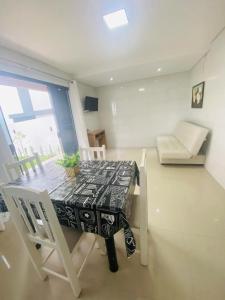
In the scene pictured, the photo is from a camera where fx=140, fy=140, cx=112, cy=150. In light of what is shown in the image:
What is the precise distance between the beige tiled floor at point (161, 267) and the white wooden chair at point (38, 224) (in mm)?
172

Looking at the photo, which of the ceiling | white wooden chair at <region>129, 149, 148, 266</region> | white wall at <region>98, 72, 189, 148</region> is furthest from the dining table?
white wall at <region>98, 72, 189, 148</region>

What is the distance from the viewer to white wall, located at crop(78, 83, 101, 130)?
4.32 metres

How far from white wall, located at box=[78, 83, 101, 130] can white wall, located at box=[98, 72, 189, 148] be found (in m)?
0.23

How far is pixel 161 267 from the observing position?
50.2 inches

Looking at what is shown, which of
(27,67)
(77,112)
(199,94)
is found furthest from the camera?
(77,112)

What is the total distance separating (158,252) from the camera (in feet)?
4.62

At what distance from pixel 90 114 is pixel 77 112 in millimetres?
1086

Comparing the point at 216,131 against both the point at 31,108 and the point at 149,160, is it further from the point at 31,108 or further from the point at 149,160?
the point at 31,108

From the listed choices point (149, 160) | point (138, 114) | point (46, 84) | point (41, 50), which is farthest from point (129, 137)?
point (41, 50)

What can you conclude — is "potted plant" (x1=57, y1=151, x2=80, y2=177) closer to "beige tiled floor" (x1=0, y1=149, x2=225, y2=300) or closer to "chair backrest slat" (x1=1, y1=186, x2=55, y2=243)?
"chair backrest slat" (x1=1, y1=186, x2=55, y2=243)

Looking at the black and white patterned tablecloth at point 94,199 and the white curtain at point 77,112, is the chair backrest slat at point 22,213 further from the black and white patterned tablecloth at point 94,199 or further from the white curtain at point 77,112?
the white curtain at point 77,112

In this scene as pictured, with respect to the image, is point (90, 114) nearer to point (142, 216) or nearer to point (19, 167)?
point (19, 167)

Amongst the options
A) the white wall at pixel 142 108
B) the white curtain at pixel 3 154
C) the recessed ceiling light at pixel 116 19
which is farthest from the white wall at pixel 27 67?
the white wall at pixel 142 108

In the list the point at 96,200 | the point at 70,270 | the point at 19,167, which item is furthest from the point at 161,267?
the point at 19,167
